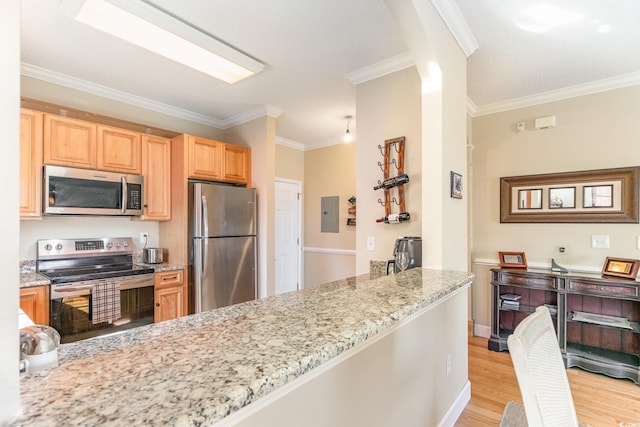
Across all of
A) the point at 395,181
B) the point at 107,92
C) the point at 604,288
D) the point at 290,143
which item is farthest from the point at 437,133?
the point at 290,143

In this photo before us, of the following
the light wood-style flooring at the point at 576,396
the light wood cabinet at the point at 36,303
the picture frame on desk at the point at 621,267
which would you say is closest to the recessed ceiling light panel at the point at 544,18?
the picture frame on desk at the point at 621,267

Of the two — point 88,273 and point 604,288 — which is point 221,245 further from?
point 604,288

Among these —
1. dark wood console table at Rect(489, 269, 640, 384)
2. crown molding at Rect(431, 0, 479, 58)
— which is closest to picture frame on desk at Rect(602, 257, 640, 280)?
dark wood console table at Rect(489, 269, 640, 384)

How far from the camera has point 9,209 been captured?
50 cm

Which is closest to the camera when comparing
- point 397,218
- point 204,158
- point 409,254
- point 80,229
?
point 409,254

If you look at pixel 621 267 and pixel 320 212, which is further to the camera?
pixel 320 212

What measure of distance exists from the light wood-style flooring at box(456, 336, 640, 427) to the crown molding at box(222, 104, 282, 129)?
3.33 m

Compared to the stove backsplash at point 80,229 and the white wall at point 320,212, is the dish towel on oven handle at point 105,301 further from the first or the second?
the white wall at point 320,212

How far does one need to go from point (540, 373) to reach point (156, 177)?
3512 millimetres

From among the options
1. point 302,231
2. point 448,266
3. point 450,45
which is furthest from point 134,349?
point 302,231

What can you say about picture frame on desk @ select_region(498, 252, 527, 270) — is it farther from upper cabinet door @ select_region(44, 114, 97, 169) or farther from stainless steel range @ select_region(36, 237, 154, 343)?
upper cabinet door @ select_region(44, 114, 97, 169)

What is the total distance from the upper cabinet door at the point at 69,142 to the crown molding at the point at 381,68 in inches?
95.8

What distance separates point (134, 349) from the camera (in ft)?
2.43

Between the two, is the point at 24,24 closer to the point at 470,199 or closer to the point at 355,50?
the point at 355,50
